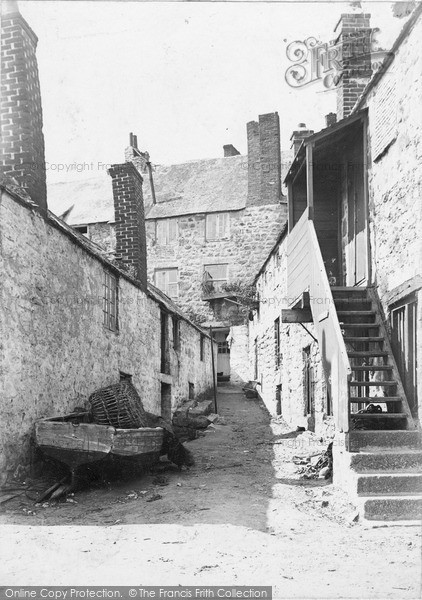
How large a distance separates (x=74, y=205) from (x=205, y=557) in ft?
92.0

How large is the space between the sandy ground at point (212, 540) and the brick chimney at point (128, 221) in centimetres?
612

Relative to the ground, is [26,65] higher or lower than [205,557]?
higher

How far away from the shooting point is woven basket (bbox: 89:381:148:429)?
29.8 feet

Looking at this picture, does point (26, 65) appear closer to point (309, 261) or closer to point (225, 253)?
point (309, 261)

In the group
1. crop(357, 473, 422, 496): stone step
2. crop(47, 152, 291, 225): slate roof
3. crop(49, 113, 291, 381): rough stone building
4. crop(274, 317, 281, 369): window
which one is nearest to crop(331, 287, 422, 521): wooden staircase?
crop(357, 473, 422, 496): stone step

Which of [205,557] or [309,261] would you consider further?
[309,261]

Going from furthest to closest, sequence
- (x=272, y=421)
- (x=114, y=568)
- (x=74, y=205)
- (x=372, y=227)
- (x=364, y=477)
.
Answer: (x=74, y=205), (x=272, y=421), (x=372, y=227), (x=364, y=477), (x=114, y=568)

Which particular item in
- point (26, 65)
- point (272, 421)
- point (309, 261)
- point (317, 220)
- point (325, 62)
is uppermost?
point (325, 62)

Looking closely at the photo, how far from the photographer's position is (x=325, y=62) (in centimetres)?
1153

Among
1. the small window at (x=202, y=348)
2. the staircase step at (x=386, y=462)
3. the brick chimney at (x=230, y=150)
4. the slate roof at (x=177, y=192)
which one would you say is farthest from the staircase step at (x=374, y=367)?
the brick chimney at (x=230, y=150)

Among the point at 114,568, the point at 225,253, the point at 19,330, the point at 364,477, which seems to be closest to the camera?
the point at 114,568

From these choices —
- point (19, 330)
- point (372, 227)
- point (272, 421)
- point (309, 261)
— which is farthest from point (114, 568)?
point (272, 421)

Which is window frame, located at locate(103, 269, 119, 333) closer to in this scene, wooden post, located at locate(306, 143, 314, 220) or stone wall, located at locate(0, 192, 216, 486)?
stone wall, located at locate(0, 192, 216, 486)

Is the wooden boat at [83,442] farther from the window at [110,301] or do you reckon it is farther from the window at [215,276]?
the window at [215,276]
